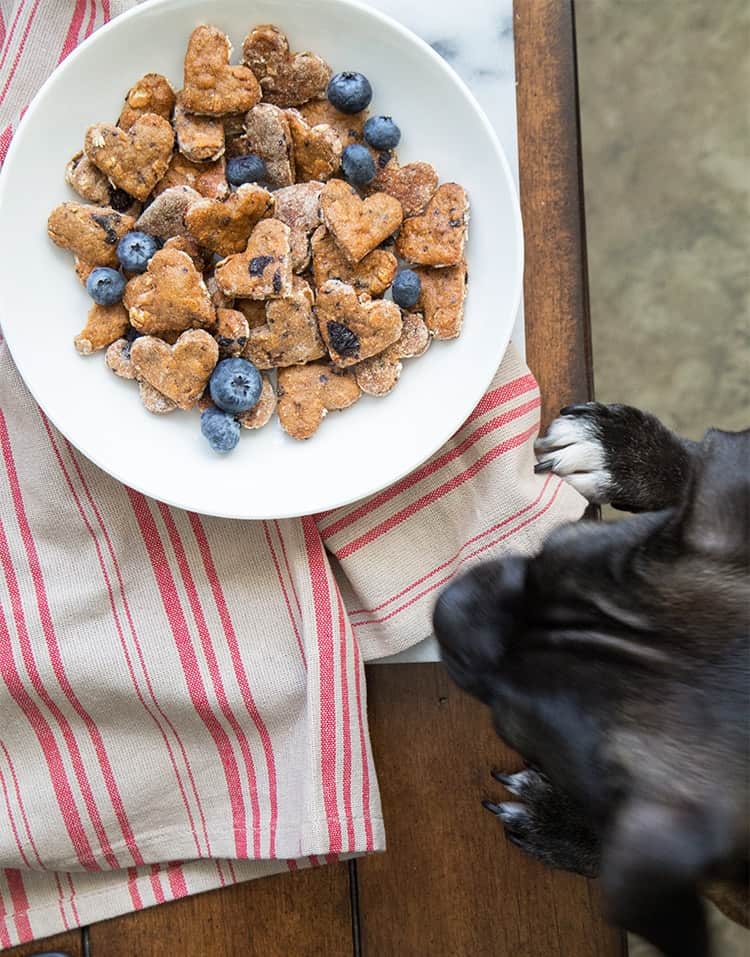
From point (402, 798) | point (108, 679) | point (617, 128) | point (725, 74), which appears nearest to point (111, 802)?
point (108, 679)

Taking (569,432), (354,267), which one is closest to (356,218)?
(354,267)

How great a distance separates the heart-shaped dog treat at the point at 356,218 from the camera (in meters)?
0.73

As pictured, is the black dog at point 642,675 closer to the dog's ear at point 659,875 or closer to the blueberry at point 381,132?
the dog's ear at point 659,875

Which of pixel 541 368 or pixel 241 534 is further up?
pixel 541 368

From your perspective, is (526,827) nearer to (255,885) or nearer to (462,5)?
(255,885)

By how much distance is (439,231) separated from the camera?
0.75 m

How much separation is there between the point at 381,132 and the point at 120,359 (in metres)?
0.28

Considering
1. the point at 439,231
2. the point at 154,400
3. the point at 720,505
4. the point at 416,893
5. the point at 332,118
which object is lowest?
the point at 416,893

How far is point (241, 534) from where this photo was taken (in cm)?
84

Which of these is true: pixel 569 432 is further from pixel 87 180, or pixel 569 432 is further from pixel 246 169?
pixel 87 180

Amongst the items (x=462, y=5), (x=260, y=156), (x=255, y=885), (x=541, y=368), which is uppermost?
(x=462, y=5)

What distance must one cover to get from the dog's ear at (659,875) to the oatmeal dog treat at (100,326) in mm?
522

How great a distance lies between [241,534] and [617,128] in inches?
19.6

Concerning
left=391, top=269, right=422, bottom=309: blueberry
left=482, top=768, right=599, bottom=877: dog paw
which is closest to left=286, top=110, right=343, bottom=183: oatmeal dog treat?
left=391, top=269, right=422, bottom=309: blueberry
